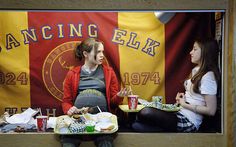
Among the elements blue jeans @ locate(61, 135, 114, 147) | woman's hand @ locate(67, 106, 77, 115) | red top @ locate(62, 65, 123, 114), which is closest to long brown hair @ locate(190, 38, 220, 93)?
red top @ locate(62, 65, 123, 114)

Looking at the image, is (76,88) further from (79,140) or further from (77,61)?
(79,140)

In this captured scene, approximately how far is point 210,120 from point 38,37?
156 centimetres

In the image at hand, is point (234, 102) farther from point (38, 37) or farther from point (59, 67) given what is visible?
point (38, 37)

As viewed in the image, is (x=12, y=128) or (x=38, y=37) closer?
(x=12, y=128)

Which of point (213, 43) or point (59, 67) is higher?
point (213, 43)

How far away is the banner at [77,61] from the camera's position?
8.91 ft

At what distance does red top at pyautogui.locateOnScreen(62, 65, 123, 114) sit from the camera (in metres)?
2.66

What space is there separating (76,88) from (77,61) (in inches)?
9.9

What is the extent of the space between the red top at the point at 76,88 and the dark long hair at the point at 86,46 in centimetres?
11

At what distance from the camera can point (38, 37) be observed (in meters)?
2.75

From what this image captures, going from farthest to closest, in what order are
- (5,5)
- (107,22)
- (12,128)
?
(107,22)
(12,128)
(5,5)

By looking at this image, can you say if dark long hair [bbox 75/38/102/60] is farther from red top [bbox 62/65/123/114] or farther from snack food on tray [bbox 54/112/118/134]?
snack food on tray [bbox 54/112/118/134]

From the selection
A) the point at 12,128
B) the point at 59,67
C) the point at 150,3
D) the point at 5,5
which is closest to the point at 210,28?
the point at 150,3

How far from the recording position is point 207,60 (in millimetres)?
2520
